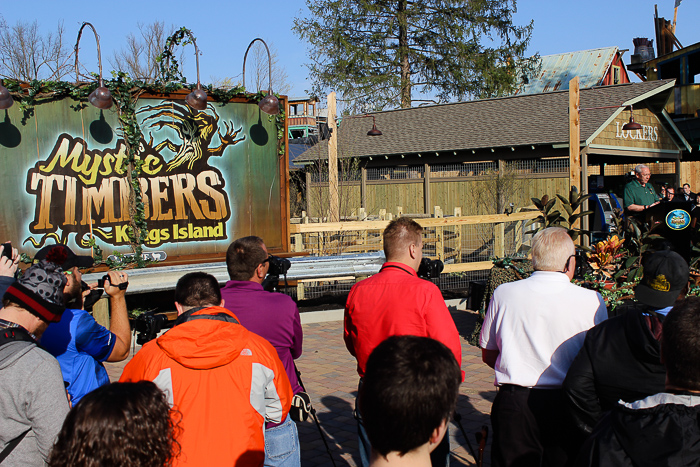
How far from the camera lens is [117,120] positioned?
863 cm

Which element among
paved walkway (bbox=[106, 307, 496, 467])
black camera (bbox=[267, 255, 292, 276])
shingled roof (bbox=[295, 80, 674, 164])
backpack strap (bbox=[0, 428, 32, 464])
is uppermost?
shingled roof (bbox=[295, 80, 674, 164])

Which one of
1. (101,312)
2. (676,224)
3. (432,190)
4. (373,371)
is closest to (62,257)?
(373,371)

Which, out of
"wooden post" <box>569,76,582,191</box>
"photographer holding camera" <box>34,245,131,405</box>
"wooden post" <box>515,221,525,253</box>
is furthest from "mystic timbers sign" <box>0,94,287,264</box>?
"photographer holding camera" <box>34,245,131,405</box>

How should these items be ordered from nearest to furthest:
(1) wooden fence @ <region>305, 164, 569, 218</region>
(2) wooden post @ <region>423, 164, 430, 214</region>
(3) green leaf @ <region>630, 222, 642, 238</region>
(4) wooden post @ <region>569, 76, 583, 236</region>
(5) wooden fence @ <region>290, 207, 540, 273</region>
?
(3) green leaf @ <region>630, 222, 642, 238</region>, (5) wooden fence @ <region>290, 207, 540, 273</region>, (4) wooden post @ <region>569, 76, 583, 236</region>, (1) wooden fence @ <region>305, 164, 569, 218</region>, (2) wooden post @ <region>423, 164, 430, 214</region>

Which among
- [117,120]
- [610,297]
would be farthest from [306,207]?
[610,297]

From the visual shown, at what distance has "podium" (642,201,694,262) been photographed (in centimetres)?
731

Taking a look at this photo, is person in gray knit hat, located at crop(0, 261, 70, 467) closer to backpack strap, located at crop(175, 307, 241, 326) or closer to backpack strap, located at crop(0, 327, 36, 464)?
backpack strap, located at crop(0, 327, 36, 464)

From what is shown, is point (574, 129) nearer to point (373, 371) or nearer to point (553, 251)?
point (553, 251)

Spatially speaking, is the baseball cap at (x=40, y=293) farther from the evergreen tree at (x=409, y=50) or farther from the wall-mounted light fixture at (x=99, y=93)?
the evergreen tree at (x=409, y=50)

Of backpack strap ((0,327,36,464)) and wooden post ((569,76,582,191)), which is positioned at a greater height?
wooden post ((569,76,582,191))

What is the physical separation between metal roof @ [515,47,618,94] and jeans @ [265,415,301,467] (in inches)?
1592

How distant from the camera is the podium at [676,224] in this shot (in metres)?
7.31

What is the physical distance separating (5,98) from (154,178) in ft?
6.98

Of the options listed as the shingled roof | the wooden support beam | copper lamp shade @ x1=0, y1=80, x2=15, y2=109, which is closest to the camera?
copper lamp shade @ x1=0, y1=80, x2=15, y2=109
